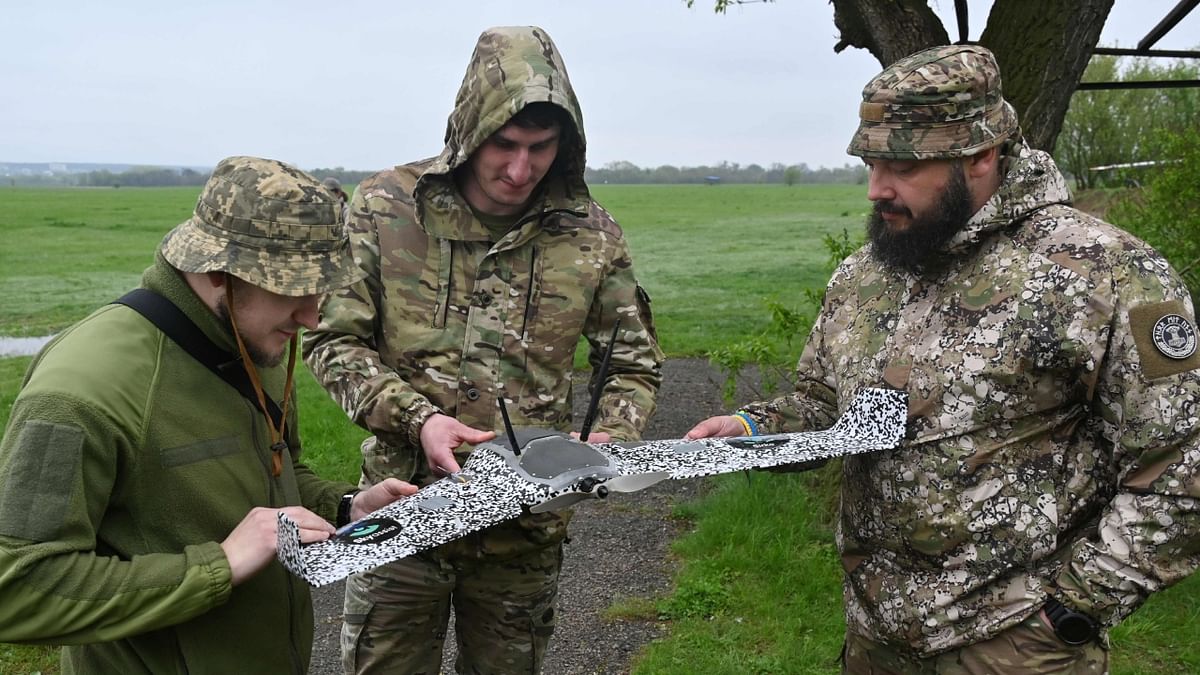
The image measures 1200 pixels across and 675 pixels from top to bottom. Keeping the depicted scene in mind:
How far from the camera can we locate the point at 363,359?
3217 millimetres

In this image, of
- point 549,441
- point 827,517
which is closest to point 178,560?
point 549,441

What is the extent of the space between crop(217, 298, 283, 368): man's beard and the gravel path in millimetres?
3150

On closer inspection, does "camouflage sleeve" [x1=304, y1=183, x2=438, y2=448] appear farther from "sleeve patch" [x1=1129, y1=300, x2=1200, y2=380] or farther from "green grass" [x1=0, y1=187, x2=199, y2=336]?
"green grass" [x1=0, y1=187, x2=199, y2=336]

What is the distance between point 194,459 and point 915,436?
2.00 meters

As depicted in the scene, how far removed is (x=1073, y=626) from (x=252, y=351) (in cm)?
234

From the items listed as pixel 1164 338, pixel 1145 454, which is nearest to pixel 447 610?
pixel 1145 454

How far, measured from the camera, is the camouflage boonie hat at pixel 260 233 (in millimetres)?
2371

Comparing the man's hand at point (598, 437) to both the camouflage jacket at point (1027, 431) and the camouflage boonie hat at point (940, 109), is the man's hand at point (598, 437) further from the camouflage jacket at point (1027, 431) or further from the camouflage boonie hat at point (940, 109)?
the camouflage boonie hat at point (940, 109)

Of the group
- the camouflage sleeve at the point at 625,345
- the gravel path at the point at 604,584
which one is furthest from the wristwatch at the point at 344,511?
the gravel path at the point at 604,584

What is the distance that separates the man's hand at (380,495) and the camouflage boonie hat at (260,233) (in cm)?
67

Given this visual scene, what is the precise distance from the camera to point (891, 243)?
116 inches

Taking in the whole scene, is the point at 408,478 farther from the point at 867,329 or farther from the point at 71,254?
the point at 71,254

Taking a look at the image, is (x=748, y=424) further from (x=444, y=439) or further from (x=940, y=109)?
(x=940, y=109)

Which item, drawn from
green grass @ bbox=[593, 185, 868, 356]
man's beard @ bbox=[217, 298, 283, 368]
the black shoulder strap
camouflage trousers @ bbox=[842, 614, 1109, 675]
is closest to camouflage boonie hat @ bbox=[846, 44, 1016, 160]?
camouflage trousers @ bbox=[842, 614, 1109, 675]
